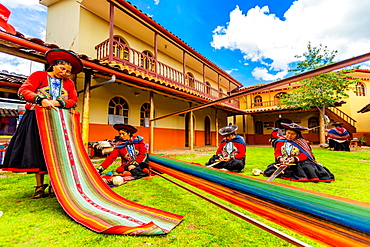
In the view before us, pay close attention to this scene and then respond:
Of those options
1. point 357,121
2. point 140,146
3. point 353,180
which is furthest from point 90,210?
point 357,121

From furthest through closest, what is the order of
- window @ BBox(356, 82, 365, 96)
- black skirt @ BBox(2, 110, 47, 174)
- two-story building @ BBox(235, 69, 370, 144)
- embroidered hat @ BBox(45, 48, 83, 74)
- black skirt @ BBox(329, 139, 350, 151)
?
1. window @ BBox(356, 82, 365, 96)
2. two-story building @ BBox(235, 69, 370, 144)
3. black skirt @ BBox(329, 139, 350, 151)
4. embroidered hat @ BBox(45, 48, 83, 74)
5. black skirt @ BBox(2, 110, 47, 174)

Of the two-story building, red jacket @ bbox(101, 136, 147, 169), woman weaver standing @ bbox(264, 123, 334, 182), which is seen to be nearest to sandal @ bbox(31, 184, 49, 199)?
red jacket @ bbox(101, 136, 147, 169)

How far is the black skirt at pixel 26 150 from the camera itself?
5.42ft

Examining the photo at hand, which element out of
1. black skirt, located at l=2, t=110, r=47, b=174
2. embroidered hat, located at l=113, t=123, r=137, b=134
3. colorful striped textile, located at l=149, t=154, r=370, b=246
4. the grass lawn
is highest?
embroidered hat, located at l=113, t=123, r=137, b=134

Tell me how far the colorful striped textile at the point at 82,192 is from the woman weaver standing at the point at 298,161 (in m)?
2.56

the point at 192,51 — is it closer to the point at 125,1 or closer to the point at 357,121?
the point at 125,1

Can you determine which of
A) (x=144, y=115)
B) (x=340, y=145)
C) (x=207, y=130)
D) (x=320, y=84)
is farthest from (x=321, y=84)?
(x=144, y=115)

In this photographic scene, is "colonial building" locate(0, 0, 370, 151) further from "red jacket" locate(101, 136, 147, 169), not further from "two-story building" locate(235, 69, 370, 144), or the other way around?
"two-story building" locate(235, 69, 370, 144)

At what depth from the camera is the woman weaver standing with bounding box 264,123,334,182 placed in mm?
2939

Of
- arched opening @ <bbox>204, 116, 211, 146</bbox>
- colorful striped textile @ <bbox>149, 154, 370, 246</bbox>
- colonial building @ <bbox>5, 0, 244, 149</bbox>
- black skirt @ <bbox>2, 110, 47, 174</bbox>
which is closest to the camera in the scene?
colorful striped textile @ <bbox>149, 154, 370, 246</bbox>

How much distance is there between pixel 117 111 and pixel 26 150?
570 cm

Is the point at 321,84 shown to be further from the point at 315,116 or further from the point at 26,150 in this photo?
the point at 26,150

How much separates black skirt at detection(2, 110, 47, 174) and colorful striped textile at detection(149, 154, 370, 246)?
5.80 feet

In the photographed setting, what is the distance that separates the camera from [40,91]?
185 cm
